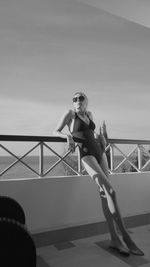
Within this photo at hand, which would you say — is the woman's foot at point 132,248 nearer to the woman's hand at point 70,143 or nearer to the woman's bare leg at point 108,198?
the woman's bare leg at point 108,198

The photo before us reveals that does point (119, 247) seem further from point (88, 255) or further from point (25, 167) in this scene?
point (25, 167)

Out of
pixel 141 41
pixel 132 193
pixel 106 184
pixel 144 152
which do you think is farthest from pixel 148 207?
pixel 141 41

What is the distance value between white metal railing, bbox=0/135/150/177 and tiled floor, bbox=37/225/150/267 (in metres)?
0.76

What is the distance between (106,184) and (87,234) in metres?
0.83

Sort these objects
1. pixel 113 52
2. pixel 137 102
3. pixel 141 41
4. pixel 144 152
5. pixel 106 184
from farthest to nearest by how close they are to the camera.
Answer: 1. pixel 137 102
2. pixel 113 52
3. pixel 141 41
4. pixel 144 152
5. pixel 106 184

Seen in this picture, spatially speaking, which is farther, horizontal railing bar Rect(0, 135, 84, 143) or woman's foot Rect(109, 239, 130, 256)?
horizontal railing bar Rect(0, 135, 84, 143)

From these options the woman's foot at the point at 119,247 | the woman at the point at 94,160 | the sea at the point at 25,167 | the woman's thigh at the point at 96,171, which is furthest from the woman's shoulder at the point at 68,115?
the woman's foot at the point at 119,247

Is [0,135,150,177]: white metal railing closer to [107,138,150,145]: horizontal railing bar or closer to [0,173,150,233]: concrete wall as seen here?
[107,138,150,145]: horizontal railing bar

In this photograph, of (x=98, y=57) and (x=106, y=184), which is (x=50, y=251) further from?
(x=98, y=57)

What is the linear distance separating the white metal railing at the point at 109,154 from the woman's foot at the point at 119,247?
A: 88cm

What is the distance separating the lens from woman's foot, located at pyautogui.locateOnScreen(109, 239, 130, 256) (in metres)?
2.22

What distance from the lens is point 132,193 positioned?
126 inches

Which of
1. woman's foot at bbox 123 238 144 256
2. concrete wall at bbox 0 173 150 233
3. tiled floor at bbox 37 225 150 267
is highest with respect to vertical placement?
concrete wall at bbox 0 173 150 233

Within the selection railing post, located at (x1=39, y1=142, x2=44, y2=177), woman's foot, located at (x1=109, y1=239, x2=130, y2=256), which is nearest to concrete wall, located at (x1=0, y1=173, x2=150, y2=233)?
railing post, located at (x1=39, y1=142, x2=44, y2=177)
